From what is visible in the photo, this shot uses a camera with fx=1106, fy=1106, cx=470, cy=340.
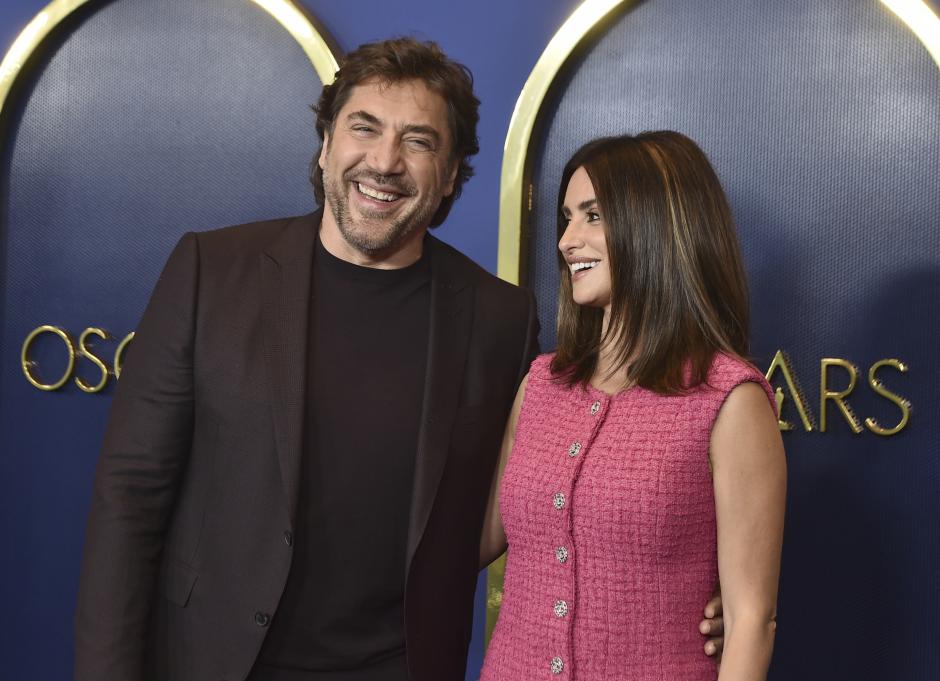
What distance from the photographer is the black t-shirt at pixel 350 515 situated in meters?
2.00

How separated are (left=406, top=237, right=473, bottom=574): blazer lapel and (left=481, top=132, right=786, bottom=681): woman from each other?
15 centimetres

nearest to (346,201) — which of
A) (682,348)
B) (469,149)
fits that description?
(469,149)

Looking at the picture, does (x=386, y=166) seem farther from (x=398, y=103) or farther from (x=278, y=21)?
(x=278, y=21)

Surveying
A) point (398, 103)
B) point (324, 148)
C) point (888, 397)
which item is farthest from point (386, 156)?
point (888, 397)

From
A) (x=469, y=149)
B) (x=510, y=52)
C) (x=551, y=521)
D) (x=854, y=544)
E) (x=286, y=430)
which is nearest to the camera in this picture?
(x=551, y=521)

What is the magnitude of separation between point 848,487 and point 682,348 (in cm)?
87

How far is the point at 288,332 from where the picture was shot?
205 centimetres

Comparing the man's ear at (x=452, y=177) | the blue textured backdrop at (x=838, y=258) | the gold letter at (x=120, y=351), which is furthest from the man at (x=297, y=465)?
the gold letter at (x=120, y=351)

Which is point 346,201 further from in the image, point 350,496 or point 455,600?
point 455,600

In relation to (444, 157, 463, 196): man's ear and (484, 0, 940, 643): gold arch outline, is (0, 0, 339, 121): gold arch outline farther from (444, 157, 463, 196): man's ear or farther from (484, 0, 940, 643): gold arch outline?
(444, 157, 463, 196): man's ear

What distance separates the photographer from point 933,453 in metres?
2.43

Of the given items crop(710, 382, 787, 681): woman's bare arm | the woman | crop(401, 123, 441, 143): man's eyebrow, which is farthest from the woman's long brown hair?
crop(401, 123, 441, 143): man's eyebrow

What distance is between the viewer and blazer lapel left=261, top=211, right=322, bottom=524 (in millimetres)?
1952

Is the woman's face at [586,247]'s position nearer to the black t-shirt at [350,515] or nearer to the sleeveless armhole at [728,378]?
the sleeveless armhole at [728,378]
